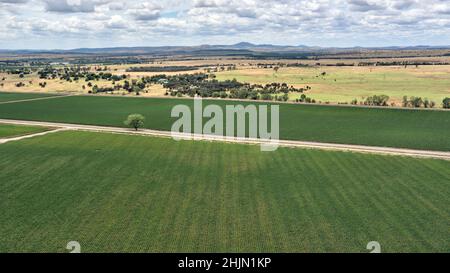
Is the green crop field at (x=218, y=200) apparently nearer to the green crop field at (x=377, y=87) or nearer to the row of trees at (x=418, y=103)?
the row of trees at (x=418, y=103)

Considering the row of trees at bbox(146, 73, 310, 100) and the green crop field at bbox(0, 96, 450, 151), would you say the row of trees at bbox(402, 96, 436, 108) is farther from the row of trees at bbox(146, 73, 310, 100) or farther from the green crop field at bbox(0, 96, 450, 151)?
the row of trees at bbox(146, 73, 310, 100)

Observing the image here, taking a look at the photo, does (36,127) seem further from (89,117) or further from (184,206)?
(184,206)

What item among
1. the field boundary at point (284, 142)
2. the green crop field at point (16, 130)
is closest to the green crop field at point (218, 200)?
the field boundary at point (284, 142)

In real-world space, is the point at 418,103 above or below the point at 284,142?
above

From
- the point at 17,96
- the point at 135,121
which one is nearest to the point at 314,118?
the point at 135,121

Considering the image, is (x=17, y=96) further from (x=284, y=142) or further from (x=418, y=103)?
(x=418, y=103)


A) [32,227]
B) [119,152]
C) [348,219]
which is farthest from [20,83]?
[348,219]
